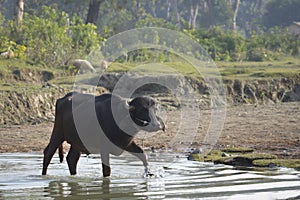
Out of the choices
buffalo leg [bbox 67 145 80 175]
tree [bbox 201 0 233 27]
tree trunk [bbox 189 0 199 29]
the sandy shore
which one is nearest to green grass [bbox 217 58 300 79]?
the sandy shore

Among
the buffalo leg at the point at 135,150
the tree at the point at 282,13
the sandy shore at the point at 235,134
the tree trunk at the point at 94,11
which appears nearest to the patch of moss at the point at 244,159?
the sandy shore at the point at 235,134

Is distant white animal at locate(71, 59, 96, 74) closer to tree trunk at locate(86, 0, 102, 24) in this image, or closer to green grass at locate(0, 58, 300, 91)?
green grass at locate(0, 58, 300, 91)

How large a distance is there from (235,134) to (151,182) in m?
6.37

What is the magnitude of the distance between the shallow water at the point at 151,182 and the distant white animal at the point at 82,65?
423 inches

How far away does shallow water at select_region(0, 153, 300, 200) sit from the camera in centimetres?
831

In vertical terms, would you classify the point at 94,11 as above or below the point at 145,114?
above

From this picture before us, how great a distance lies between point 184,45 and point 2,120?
9.06 meters

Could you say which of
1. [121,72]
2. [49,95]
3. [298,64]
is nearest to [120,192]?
[49,95]

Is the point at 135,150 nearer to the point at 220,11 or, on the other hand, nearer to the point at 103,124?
the point at 103,124

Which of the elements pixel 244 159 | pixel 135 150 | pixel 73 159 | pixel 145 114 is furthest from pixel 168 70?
pixel 145 114

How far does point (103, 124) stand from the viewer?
32.2 ft

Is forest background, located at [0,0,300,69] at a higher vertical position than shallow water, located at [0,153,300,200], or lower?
higher

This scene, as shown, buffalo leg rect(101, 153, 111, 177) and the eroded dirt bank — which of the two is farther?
the eroded dirt bank

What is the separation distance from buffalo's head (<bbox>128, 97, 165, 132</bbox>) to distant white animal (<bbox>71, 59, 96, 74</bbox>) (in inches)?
507
